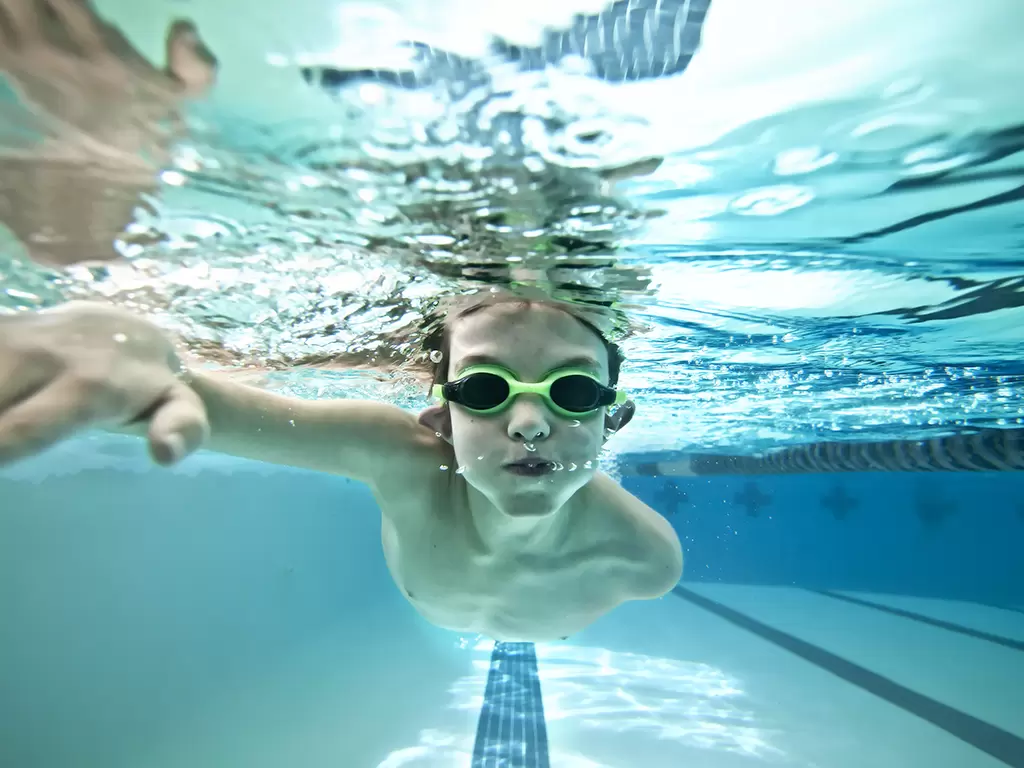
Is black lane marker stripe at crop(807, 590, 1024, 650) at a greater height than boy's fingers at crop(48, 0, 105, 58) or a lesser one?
lesser

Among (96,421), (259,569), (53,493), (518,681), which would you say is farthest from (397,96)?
(259,569)

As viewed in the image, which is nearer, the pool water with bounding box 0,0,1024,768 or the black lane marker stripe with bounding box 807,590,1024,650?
the pool water with bounding box 0,0,1024,768

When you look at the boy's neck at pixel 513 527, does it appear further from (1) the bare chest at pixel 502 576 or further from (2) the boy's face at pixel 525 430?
(2) the boy's face at pixel 525 430

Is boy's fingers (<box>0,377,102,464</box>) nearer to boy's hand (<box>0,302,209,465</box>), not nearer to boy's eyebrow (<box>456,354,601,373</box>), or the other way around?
boy's hand (<box>0,302,209,465</box>)

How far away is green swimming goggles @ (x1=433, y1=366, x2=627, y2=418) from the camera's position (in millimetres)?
3520

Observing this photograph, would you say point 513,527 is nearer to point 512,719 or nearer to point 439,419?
point 439,419

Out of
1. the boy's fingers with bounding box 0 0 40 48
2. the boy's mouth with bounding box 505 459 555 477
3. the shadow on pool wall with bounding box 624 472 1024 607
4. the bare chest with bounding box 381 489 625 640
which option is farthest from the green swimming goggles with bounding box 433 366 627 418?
the shadow on pool wall with bounding box 624 472 1024 607

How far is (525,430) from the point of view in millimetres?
3420

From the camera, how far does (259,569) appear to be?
44.1 ft

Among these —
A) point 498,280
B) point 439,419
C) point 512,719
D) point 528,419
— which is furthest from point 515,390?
point 512,719

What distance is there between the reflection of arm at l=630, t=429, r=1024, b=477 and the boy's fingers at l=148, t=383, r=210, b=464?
54.9 ft

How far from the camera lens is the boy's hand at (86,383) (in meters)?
1.65

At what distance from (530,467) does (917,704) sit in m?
9.97

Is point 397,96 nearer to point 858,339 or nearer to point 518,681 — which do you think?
point 858,339
